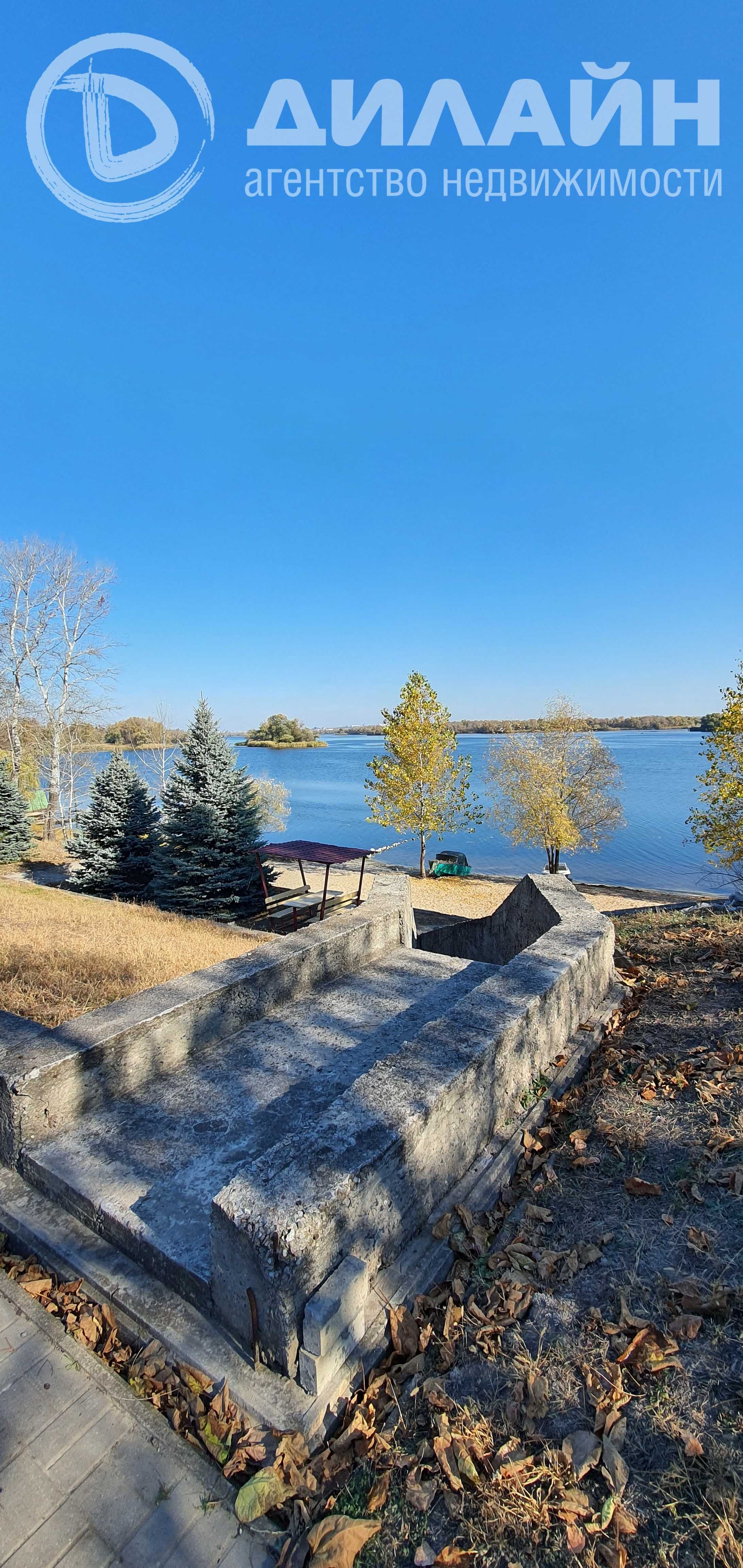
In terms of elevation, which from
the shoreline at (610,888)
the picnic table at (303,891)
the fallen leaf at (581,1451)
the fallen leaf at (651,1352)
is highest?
the fallen leaf at (651,1352)

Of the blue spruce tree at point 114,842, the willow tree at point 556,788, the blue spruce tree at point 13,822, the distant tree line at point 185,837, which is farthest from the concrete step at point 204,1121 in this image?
the willow tree at point 556,788

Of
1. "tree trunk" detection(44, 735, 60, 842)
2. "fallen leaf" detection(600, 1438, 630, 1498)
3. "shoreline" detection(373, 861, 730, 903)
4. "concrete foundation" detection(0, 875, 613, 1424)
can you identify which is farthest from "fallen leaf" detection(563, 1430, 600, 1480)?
"tree trunk" detection(44, 735, 60, 842)

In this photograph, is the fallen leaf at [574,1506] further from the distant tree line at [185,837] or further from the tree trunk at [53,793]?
the tree trunk at [53,793]

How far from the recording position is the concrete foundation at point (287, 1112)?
1.81 metres

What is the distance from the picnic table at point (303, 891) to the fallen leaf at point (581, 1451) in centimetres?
916

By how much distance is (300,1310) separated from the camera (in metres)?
1.75

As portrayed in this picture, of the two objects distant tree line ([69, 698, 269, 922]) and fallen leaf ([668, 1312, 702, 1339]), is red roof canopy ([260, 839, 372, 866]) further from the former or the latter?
fallen leaf ([668, 1312, 702, 1339])

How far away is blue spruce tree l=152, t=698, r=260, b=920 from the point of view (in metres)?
13.5

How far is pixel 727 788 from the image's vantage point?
38.3 feet

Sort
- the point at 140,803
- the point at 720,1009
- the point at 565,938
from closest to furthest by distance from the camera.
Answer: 1. the point at 720,1009
2. the point at 565,938
3. the point at 140,803

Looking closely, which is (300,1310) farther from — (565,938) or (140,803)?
(140,803)

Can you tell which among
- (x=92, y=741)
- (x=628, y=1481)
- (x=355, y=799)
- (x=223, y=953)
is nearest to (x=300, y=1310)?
(x=628, y=1481)

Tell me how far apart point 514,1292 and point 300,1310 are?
0.72 meters

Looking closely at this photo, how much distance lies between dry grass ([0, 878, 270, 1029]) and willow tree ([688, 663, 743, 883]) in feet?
29.6
